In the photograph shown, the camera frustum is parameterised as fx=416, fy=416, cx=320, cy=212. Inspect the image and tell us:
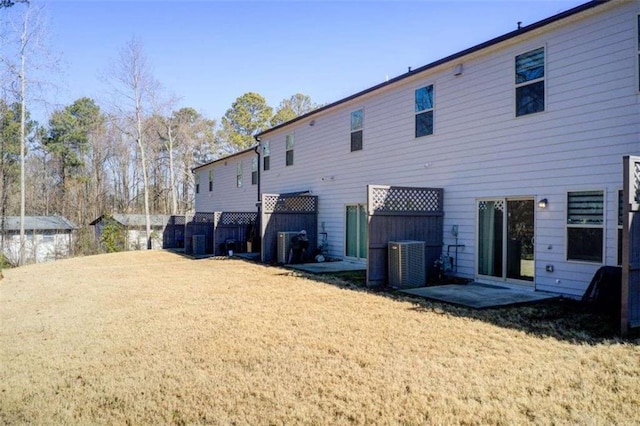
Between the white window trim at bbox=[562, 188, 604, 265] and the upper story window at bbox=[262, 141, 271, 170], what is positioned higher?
the upper story window at bbox=[262, 141, 271, 170]

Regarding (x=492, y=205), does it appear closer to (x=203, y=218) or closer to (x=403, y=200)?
(x=403, y=200)

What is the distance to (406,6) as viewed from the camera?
10039 mm

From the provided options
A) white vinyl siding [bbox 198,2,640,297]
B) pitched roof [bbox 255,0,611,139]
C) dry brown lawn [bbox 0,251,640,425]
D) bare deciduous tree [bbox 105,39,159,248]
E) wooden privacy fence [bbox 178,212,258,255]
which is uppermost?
bare deciduous tree [bbox 105,39,159,248]

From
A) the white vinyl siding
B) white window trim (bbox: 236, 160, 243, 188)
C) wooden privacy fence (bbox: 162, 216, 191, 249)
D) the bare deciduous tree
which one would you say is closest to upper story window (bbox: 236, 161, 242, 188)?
white window trim (bbox: 236, 160, 243, 188)

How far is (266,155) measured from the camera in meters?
17.5

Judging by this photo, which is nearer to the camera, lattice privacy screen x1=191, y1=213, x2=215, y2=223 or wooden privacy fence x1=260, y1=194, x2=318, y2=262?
wooden privacy fence x1=260, y1=194, x2=318, y2=262

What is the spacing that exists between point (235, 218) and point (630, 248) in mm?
13730

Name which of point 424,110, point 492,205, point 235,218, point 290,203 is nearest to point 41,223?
point 235,218

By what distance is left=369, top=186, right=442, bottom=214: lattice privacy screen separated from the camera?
8656 mm

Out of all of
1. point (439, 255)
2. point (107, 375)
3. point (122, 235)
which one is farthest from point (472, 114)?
point (122, 235)

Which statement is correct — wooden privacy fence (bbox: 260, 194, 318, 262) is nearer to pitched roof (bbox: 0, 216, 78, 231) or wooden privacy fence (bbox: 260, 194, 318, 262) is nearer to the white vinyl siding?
the white vinyl siding

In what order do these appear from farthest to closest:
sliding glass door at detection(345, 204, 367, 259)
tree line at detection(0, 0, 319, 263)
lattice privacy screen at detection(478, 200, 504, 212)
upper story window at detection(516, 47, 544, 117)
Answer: tree line at detection(0, 0, 319, 263) < sliding glass door at detection(345, 204, 367, 259) < lattice privacy screen at detection(478, 200, 504, 212) < upper story window at detection(516, 47, 544, 117)

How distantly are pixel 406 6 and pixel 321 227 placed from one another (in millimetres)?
6940

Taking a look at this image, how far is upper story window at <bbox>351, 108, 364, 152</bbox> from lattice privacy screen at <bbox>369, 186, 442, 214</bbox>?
340cm
